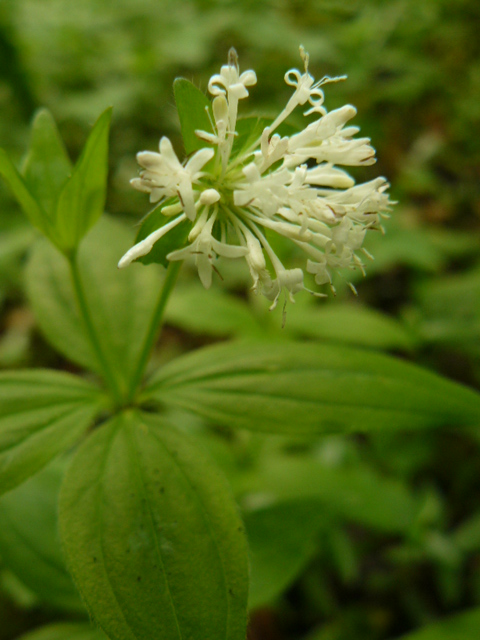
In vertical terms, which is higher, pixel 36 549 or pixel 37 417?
pixel 37 417

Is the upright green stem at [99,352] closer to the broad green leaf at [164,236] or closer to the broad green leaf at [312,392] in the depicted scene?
the broad green leaf at [312,392]

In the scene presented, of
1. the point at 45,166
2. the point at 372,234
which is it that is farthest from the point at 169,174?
the point at 372,234

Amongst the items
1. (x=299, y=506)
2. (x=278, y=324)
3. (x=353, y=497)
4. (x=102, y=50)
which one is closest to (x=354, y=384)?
(x=299, y=506)

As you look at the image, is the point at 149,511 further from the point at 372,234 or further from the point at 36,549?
the point at 372,234

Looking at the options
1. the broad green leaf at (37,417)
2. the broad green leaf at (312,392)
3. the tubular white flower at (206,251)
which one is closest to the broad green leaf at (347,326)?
the broad green leaf at (312,392)

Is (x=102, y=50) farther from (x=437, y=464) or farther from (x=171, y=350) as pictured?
(x=437, y=464)

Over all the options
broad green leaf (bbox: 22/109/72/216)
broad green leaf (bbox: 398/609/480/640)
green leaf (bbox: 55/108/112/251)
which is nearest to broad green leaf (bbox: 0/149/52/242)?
green leaf (bbox: 55/108/112/251)
